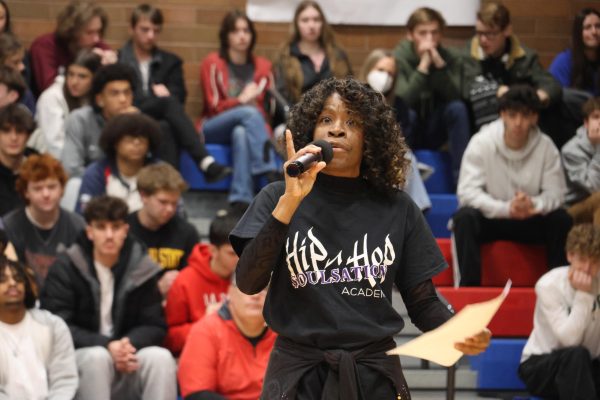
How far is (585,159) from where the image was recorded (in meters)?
6.03

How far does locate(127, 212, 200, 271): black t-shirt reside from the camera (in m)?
5.38

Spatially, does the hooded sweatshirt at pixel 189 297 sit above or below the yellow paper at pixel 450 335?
below

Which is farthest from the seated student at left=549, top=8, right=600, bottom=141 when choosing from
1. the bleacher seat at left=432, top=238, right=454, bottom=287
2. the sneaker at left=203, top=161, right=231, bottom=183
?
the sneaker at left=203, top=161, right=231, bottom=183

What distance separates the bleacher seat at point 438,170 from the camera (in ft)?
22.5

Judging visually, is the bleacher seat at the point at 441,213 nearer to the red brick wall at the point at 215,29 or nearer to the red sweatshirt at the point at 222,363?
the red brick wall at the point at 215,29

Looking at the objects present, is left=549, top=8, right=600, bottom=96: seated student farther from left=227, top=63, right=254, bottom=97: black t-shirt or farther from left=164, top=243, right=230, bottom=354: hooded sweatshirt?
left=164, top=243, right=230, bottom=354: hooded sweatshirt

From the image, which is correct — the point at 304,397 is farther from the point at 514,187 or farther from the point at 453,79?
the point at 453,79

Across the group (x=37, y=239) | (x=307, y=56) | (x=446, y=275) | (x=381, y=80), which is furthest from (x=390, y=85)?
(x=37, y=239)

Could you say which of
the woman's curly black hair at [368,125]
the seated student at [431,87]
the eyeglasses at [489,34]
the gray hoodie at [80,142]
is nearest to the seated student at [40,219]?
the gray hoodie at [80,142]

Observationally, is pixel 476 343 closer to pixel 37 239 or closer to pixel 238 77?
pixel 37 239

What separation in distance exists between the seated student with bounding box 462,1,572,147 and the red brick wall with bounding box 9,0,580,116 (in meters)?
0.82

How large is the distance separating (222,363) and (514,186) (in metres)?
2.23

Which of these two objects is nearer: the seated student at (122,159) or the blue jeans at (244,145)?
the seated student at (122,159)

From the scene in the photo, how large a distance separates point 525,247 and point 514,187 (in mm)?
358
